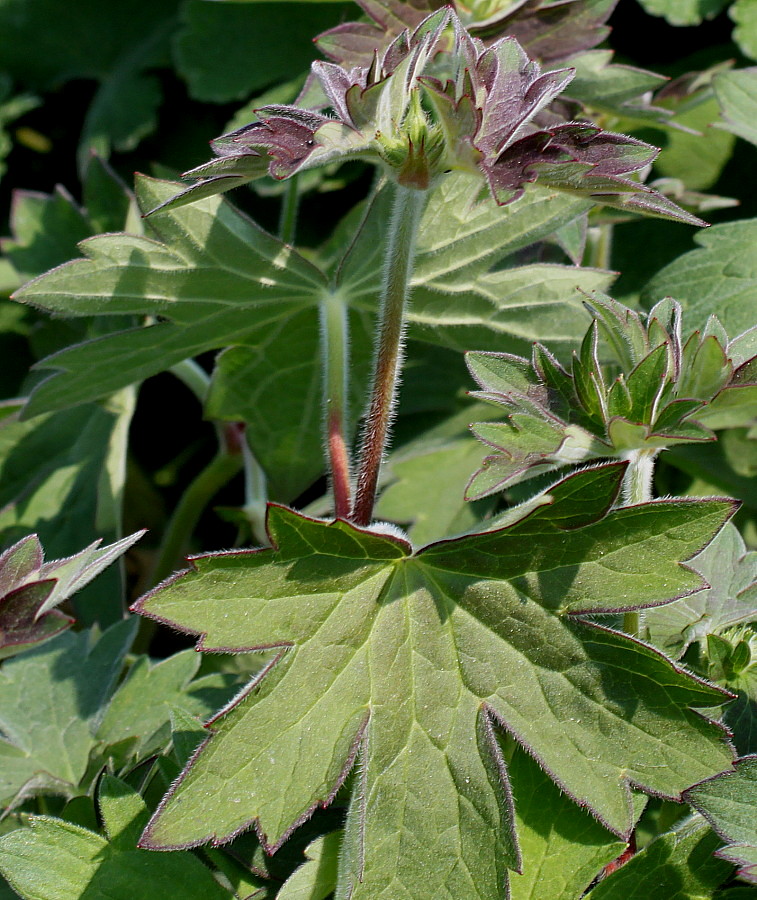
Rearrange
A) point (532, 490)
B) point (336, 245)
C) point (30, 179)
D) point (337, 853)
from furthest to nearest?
point (30, 179) < point (336, 245) < point (532, 490) < point (337, 853)

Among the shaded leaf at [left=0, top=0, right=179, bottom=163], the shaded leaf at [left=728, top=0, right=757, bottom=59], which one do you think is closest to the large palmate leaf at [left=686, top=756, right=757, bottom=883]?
the shaded leaf at [left=728, top=0, right=757, bottom=59]

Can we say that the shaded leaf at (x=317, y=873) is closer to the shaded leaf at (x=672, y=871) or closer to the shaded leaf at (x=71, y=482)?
the shaded leaf at (x=672, y=871)

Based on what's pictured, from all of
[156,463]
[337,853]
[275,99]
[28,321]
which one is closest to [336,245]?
[275,99]

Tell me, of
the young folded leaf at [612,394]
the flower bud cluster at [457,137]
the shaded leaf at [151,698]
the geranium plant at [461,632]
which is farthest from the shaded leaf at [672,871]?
the flower bud cluster at [457,137]

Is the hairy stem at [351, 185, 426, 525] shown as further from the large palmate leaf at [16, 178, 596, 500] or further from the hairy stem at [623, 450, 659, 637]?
the hairy stem at [623, 450, 659, 637]

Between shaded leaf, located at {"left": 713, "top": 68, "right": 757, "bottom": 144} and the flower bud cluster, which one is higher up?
the flower bud cluster

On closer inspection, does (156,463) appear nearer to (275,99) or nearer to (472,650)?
(275,99)
